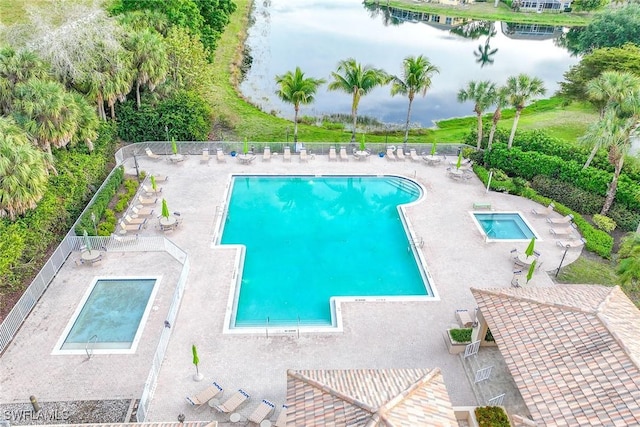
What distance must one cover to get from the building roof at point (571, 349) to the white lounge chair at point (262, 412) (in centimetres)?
804

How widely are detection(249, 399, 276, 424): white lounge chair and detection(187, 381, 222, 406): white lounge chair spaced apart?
64.9 inches

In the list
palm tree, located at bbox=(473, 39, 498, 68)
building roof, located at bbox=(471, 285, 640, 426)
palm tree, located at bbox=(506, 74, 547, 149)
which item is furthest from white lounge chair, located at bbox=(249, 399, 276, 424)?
palm tree, located at bbox=(473, 39, 498, 68)

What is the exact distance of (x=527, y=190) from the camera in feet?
101

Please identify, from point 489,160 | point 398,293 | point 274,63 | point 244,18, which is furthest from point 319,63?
point 398,293

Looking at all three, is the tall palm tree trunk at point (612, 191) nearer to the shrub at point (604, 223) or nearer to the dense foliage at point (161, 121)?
the shrub at point (604, 223)

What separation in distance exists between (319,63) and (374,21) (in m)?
41.9

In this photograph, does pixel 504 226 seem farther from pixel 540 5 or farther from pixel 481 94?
pixel 540 5

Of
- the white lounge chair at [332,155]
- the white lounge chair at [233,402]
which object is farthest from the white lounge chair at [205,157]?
the white lounge chair at [233,402]

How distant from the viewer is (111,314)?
2091cm

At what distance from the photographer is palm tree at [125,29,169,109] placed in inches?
1315

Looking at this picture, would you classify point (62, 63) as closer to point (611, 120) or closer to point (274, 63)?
point (611, 120)

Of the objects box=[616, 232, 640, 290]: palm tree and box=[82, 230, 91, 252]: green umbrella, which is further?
box=[82, 230, 91, 252]: green umbrella

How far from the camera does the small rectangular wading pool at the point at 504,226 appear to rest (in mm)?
27328

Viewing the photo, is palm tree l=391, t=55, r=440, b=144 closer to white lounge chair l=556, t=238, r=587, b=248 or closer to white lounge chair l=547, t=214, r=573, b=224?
white lounge chair l=547, t=214, r=573, b=224
